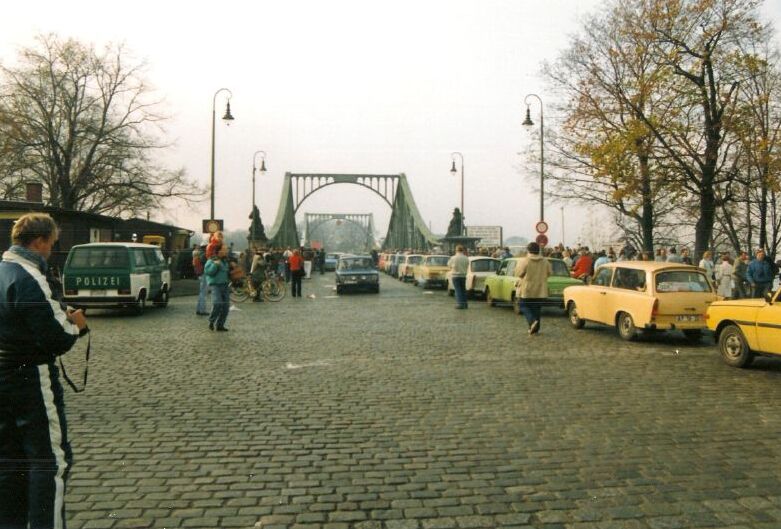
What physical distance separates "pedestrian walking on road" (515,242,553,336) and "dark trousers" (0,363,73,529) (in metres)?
10.3

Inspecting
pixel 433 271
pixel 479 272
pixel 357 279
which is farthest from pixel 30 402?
pixel 433 271

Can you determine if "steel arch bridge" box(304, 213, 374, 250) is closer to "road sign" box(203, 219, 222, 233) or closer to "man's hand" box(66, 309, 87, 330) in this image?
"road sign" box(203, 219, 222, 233)

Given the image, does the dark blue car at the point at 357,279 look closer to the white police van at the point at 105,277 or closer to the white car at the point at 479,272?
the white car at the point at 479,272

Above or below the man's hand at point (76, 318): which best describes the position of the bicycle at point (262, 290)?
below

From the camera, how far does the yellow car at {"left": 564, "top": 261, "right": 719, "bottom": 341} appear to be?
38.9ft

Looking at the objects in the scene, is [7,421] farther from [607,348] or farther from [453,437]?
[607,348]

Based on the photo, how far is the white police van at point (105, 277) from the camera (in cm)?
1669

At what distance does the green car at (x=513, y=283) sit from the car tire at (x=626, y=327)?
3.85 metres

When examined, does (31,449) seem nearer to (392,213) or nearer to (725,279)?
(725,279)

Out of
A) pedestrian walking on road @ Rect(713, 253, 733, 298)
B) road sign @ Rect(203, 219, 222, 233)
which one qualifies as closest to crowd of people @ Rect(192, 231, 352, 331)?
road sign @ Rect(203, 219, 222, 233)

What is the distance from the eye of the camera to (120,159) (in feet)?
126

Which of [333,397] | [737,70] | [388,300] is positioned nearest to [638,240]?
[737,70]

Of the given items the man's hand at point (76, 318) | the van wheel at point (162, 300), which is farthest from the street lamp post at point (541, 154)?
the man's hand at point (76, 318)

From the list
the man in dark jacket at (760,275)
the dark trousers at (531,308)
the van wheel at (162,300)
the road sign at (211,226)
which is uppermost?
the road sign at (211,226)
